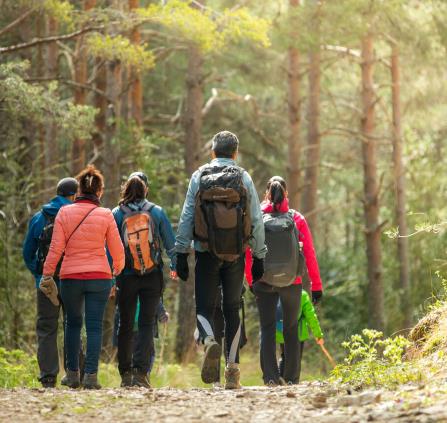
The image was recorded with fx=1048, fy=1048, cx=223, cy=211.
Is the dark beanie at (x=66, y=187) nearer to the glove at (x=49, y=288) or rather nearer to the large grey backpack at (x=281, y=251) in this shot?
the glove at (x=49, y=288)

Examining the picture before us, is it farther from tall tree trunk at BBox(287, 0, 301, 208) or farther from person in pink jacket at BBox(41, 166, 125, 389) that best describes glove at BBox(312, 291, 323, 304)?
tall tree trunk at BBox(287, 0, 301, 208)

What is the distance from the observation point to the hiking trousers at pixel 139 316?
29.5 feet

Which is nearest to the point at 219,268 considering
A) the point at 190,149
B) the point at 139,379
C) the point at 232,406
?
the point at 139,379

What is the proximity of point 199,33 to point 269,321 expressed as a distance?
6.30 m

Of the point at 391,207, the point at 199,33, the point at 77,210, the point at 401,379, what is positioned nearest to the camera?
the point at 401,379

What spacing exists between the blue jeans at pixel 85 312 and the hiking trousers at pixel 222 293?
900 mm

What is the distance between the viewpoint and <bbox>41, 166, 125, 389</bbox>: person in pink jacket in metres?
8.70

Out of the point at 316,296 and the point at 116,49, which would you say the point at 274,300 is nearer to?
the point at 316,296

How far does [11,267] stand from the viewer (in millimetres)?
15078

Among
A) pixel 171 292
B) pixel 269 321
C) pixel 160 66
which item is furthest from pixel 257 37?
pixel 160 66

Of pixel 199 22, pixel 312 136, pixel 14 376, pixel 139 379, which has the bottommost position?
pixel 14 376

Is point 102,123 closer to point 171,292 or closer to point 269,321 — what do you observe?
point 171,292

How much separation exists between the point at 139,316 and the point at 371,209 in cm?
1522

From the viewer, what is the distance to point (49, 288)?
29.2 feet
